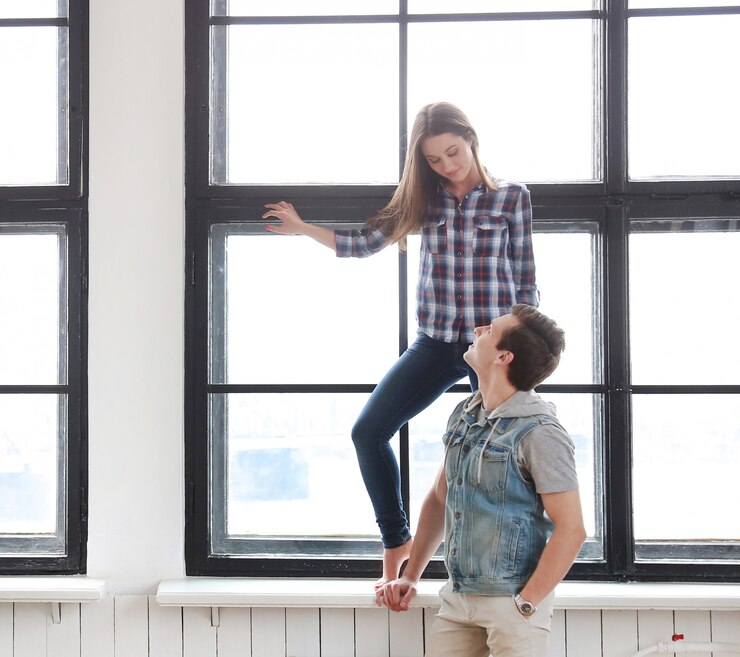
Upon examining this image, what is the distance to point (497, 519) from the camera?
1.75m

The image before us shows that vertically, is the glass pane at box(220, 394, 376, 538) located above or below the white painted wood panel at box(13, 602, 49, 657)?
above

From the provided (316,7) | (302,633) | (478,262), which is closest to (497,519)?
(478,262)

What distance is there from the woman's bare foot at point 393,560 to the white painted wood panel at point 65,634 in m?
0.91

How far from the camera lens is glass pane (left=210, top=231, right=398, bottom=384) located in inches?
92.8

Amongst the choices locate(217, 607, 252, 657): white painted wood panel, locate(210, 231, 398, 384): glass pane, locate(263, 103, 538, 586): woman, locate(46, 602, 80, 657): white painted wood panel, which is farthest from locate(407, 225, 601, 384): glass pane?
locate(46, 602, 80, 657): white painted wood panel

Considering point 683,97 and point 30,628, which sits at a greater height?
point 683,97

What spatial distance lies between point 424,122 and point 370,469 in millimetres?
972

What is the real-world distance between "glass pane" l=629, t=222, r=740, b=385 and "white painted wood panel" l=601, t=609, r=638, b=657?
0.69 m

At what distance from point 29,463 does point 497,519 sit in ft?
4.94

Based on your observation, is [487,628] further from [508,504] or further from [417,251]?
[417,251]

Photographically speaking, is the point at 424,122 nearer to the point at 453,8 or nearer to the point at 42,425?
the point at 453,8

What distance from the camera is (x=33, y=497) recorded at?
2.37m

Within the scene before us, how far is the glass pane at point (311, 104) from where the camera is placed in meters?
2.37

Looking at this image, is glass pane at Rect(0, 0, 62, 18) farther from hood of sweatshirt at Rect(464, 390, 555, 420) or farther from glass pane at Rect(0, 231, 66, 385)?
hood of sweatshirt at Rect(464, 390, 555, 420)
